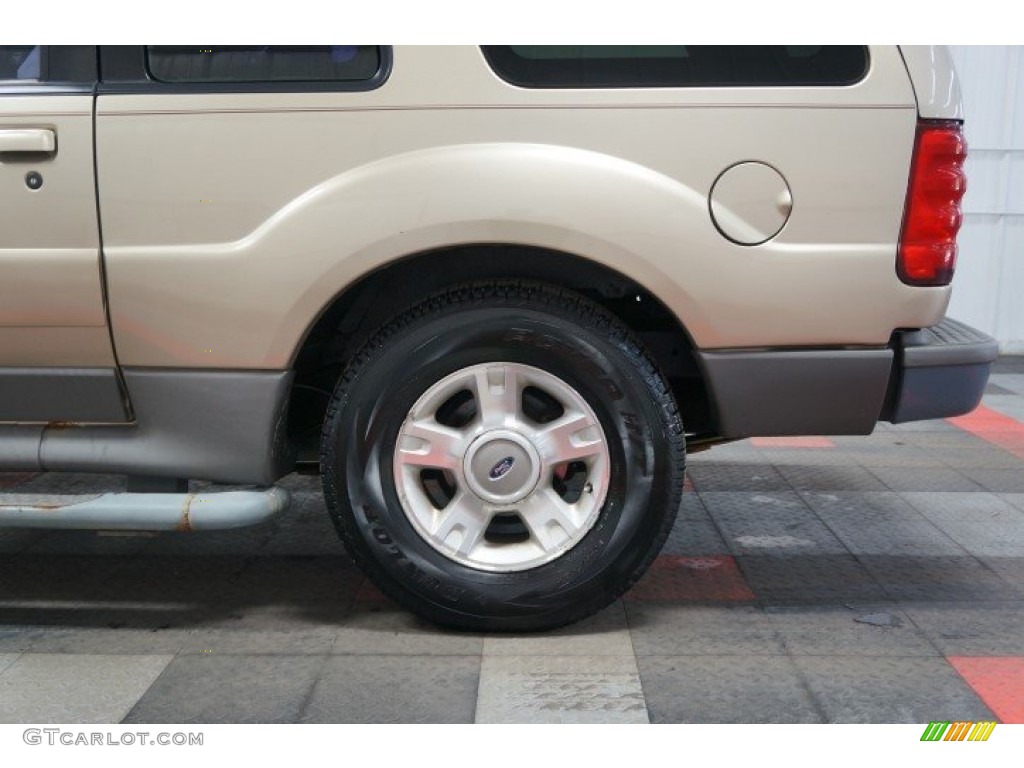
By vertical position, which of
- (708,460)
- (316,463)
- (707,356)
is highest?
(707,356)

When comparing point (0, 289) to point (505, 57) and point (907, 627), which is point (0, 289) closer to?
point (505, 57)

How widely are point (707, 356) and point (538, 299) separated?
0.47m

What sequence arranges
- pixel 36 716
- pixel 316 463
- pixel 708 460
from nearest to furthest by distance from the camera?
pixel 36 716, pixel 316 463, pixel 708 460

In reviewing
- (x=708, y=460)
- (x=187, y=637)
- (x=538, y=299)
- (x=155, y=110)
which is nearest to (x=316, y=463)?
(x=187, y=637)

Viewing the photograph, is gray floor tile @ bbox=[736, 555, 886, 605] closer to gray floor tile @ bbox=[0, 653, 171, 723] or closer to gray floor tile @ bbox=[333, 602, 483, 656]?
gray floor tile @ bbox=[333, 602, 483, 656]

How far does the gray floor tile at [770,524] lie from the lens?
420 centimetres

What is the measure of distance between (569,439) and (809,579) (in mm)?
1069

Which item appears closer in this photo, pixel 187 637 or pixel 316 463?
pixel 187 637

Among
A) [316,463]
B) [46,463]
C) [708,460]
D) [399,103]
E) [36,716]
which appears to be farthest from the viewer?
[708,460]

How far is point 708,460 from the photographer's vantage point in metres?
5.59

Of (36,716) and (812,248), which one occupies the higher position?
(812,248)

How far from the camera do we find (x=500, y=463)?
3.27 m

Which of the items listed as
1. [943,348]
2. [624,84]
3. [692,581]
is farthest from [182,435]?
[943,348]
